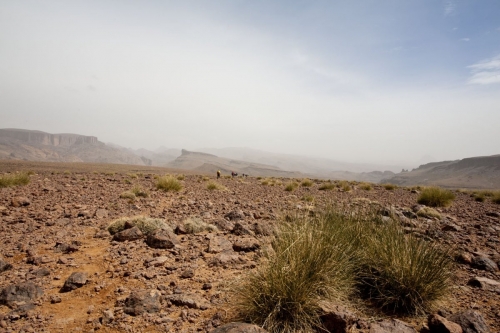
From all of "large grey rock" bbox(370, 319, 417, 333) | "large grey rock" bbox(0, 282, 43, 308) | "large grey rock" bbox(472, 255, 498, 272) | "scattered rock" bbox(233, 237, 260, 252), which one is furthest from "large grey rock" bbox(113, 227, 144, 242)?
"large grey rock" bbox(472, 255, 498, 272)

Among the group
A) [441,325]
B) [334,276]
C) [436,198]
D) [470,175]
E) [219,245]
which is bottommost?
[219,245]

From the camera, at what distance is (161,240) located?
4742 mm

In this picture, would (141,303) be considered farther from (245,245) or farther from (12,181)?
(12,181)

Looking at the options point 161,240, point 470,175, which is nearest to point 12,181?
point 161,240

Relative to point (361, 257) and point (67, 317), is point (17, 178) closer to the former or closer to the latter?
point (67, 317)

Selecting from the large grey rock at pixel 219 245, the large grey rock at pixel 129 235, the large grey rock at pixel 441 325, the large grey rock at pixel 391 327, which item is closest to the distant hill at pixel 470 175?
the large grey rock at pixel 219 245

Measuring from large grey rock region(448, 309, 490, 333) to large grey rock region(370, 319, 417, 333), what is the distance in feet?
1.60

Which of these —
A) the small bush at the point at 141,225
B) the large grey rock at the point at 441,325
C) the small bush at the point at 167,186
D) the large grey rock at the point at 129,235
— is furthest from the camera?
the small bush at the point at 167,186

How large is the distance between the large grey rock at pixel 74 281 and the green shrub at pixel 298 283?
2137 mm

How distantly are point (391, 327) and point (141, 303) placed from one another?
2739mm

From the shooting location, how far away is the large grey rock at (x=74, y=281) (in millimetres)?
3362

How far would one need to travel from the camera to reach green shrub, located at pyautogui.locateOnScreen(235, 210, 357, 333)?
2.60 metres

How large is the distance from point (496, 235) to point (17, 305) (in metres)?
9.62

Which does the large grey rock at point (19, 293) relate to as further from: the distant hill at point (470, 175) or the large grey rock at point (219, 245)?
the distant hill at point (470, 175)
